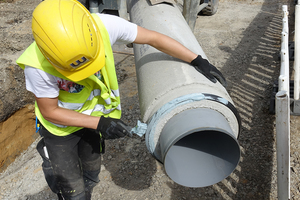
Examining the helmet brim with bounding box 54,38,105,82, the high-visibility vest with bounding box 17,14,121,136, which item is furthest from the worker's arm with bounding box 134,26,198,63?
the helmet brim with bounding box 54,38,105,82

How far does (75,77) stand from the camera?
1.65 meters

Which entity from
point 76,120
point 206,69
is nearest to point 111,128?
point 76,120

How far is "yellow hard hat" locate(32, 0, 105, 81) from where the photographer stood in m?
1.49

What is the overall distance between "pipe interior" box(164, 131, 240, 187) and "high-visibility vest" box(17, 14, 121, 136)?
66cm

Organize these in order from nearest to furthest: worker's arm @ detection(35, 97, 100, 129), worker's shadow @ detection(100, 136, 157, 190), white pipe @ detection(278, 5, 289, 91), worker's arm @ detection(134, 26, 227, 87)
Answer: worker's arm @ detection(35, 97, 100, 129) < worker's arm @ detection(134, 26, 227, 87) < white pipe @ detection(278, 5, 289, 91) < worker's shadow @ detection(100, 136, 157, 190)

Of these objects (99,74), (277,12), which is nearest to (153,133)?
(99,74)

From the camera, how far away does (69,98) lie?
1.91 meters

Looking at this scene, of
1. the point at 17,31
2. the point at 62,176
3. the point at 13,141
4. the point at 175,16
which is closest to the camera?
the point at 62,176

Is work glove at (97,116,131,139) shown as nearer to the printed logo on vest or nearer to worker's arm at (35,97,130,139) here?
worker's arm at (35,97,130,139)

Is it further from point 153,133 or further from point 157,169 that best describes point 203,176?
point 157,169

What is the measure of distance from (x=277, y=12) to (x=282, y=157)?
6.13 metres

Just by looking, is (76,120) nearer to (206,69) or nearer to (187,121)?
(187,121)

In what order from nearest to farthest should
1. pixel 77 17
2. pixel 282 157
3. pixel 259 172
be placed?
1. pixel 77 17
2. pixel 282 157
3. pixel 259 172

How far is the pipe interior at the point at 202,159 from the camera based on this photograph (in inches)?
68.0
